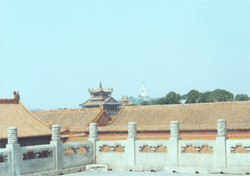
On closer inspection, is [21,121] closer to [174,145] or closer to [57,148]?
[57,148]

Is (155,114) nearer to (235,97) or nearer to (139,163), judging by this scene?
(139,163)

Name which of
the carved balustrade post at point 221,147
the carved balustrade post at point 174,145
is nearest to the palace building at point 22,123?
the carved balustrade post at point 174,145

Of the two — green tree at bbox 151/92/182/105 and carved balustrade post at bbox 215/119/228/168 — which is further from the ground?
green tree at bbox 151/92/182/105

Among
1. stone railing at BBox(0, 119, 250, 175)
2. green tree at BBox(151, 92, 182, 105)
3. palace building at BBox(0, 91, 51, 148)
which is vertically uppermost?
green tree at BBox(151, 92, 182, 105)

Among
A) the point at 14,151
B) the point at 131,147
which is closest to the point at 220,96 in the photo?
the point at 131,147

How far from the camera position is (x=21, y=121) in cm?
2144

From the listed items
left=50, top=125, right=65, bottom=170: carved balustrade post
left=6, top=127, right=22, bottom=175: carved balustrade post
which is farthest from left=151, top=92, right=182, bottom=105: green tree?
left=6, top=127, right=22, bottom=175: carved balustrade post

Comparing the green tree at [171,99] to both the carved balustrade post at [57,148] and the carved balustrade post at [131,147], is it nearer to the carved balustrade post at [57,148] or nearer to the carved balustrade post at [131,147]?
the carved balustrade post at [131,147]

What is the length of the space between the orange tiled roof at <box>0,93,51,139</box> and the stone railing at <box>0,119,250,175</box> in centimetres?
652

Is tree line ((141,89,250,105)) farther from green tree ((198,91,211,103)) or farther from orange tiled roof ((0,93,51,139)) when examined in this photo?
orange tiled roof ((0,93,51,139))

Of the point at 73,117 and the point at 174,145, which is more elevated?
the point at 73,117

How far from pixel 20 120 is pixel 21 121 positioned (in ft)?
0.32

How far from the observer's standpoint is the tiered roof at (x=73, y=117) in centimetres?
3338

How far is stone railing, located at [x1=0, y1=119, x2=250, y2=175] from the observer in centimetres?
1242
